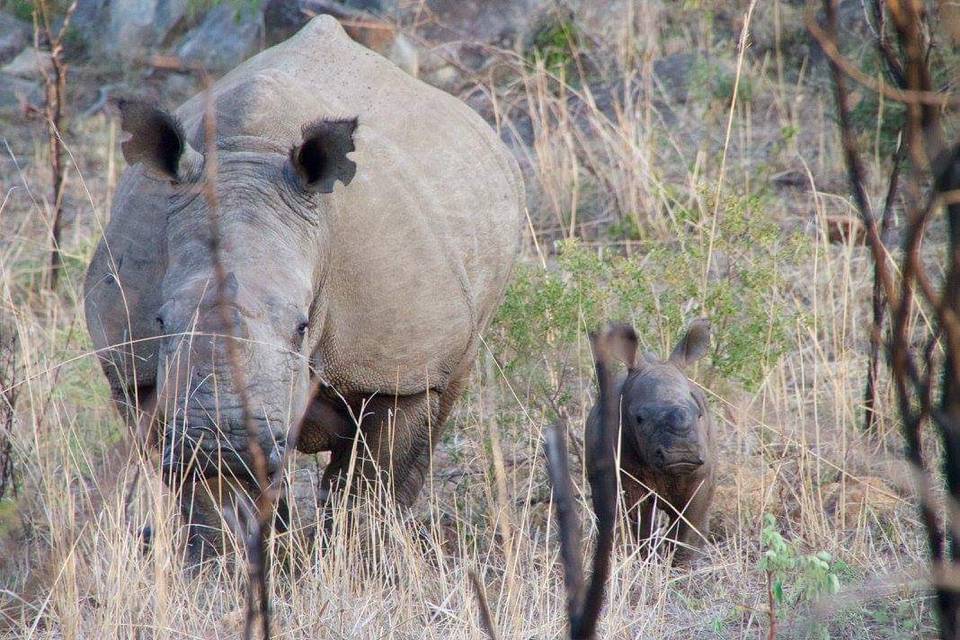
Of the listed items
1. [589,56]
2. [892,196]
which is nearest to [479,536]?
[892,196]

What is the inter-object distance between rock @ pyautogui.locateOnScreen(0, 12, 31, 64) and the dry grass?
112 inches

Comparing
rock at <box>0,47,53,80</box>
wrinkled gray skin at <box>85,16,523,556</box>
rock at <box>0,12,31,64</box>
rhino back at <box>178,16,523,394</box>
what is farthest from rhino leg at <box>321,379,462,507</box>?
rock at <box>0,12,31,64</box>

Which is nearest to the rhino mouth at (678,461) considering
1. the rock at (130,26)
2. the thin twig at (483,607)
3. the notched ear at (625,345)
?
the notched ear at (625,345)

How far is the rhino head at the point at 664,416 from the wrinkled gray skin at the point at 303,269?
73 cm

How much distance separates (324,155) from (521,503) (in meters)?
2.26

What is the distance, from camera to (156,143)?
14.2 ft

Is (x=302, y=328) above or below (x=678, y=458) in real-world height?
above

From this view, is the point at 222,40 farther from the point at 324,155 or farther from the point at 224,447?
the point at 224,447

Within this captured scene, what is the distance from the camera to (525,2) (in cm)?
1130

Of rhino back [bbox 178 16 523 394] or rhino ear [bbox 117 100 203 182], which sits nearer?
rhino ear [bbox 117 100 203 182]

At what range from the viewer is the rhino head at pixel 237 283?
151 inches

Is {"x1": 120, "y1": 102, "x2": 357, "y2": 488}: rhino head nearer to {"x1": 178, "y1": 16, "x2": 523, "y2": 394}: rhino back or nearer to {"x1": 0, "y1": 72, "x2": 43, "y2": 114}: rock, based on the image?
{"x1": 178, "y1": 16, "x2": 523, "y2": 394}: rhino back

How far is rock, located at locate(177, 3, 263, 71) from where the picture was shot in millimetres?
11641

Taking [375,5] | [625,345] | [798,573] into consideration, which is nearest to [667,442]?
[625,345]
